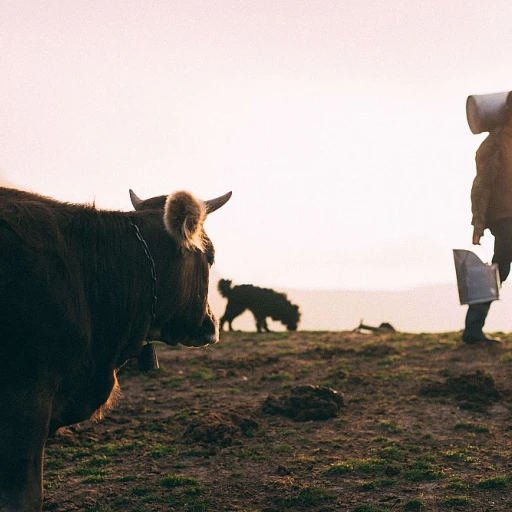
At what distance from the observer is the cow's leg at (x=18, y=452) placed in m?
4.33

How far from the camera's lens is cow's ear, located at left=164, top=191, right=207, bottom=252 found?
526 cm

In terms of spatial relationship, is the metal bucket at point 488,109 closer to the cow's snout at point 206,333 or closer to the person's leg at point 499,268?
the person's leg at point 499,268

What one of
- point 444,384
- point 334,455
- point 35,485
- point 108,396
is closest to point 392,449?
point 334,455

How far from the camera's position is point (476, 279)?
11773 millimetres

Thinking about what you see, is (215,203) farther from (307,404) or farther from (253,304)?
(253,304)

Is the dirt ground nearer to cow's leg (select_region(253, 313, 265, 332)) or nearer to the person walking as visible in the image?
the person walking

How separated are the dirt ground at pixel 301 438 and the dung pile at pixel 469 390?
0.02 m

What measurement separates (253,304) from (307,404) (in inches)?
336

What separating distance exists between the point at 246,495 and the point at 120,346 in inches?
82.1

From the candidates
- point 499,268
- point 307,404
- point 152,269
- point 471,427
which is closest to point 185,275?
point 152,269

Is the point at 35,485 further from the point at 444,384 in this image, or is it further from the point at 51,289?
the point at 444,384

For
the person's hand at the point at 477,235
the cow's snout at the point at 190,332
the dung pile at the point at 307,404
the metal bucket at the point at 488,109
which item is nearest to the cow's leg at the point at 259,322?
the person's hand at the point at 477,235

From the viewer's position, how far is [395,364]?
11656mm

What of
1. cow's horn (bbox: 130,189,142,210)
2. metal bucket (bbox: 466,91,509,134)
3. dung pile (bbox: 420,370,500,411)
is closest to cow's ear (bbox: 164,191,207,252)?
cow's horn (bbox: 130,189,142,210)
